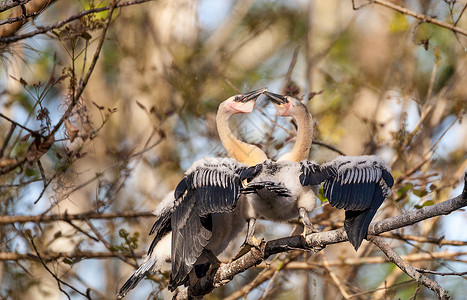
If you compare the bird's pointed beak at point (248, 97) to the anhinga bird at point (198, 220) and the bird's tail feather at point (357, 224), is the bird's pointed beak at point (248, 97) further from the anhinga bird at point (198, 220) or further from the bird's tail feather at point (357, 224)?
the bird's tail feather at point (357, 224)

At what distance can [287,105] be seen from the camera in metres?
4.50

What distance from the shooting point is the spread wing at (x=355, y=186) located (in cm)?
335

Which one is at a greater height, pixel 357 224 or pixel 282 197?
pixel 282 197

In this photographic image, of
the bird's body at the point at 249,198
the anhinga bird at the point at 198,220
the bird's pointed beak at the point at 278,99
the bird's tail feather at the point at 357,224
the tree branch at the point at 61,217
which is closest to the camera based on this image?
the bird's tail feather at the point at 357,224

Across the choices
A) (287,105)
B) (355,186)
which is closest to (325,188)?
(355,186)

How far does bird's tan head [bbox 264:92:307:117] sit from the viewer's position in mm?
4465

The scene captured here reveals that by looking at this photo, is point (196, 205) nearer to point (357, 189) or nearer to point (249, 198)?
point (249, 198)

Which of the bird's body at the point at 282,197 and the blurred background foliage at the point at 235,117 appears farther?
the blurred background foliage at the point at 235,117

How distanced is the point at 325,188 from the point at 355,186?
0.53 feet

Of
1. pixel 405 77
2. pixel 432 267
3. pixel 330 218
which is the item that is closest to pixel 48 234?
pixel 330 218

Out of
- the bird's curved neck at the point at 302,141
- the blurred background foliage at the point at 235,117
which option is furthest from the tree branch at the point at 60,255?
the bird's curved neck at the point at 302,141

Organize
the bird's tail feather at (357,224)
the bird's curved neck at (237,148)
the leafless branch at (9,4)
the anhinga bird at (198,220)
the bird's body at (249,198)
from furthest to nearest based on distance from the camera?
the bird's curved neck at (237,148), the anhinga bird at (198,220), the leafless branch at (9,4), the bird's body at (249,198), the bird's tail feather at (357,224)

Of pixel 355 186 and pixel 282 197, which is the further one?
pixel 282 197

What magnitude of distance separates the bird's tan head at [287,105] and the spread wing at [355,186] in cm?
90
